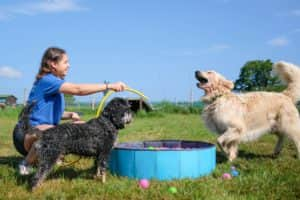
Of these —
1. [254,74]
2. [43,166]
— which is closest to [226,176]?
[43,166]

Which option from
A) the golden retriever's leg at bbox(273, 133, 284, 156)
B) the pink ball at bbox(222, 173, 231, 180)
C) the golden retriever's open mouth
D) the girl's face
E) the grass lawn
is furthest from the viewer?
the golden retriever's leg at bbox(273, 133, 284, 156)

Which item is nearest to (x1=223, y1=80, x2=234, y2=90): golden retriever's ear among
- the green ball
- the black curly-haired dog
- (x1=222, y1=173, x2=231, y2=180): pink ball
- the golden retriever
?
the golden retriever

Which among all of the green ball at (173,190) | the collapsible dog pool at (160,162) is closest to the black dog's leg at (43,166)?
the collapsible dog pool at (160,162)

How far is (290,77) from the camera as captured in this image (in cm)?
746

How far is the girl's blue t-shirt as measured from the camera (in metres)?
5.00

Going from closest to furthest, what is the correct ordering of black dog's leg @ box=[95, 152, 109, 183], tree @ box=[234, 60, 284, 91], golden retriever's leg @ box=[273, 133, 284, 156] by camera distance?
black dog's leg @ box=[95, 152, 109, 183]
golden retriever's leg @ box=[273, 133, 284, 156]
tree @ box=[234, 60, 284, 91]

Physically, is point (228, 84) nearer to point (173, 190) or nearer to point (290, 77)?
point (290, 77)

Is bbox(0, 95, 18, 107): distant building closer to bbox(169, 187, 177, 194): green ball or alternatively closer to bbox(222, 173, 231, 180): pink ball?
bbox(222, 173, 231, 180): pink ball

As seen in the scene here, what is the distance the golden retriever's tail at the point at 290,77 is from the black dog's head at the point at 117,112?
13.0 feet

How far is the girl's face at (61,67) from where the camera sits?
17.1 feet

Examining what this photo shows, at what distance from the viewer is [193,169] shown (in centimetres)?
510

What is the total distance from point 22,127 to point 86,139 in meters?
1.14

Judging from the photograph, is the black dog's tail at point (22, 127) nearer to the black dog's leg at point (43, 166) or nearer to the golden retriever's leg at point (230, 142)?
the black dog's leg at point (43, 166)

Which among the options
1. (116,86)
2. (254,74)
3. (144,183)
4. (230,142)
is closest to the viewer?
(144,183)
